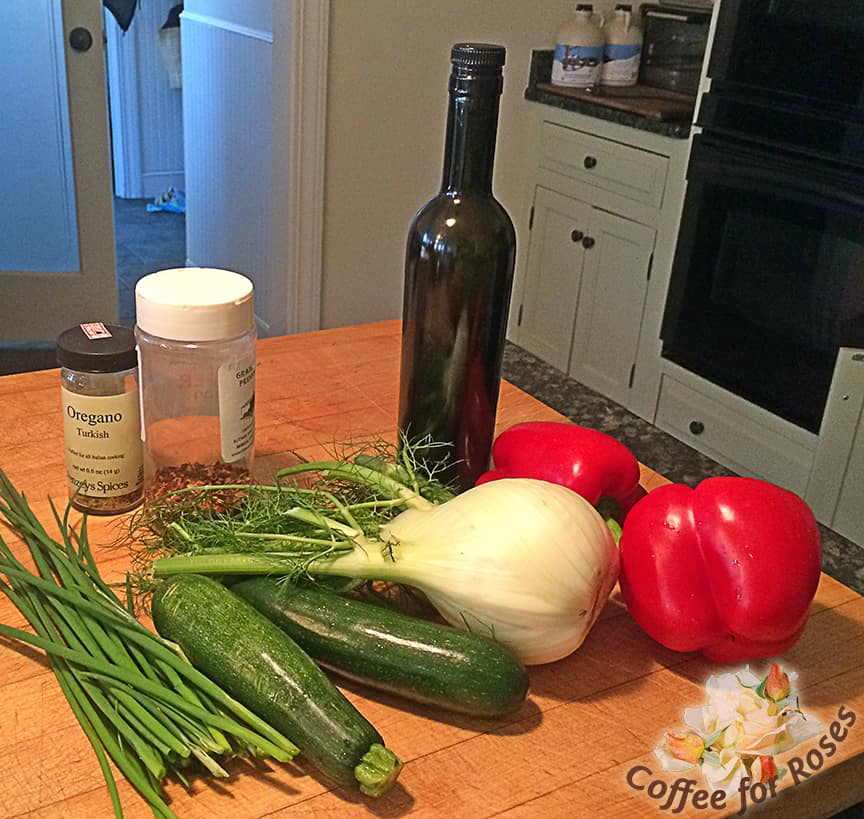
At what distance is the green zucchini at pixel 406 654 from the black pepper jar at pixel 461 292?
0.26m

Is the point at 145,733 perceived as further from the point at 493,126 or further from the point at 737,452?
the point at 737,452

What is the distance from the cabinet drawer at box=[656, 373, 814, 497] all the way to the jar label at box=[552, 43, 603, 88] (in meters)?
0.95

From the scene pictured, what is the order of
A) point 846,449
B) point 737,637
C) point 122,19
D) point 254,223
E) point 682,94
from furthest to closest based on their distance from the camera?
point 122,19 → point 254,223 → point 682,94 → point 846,449 → point 737,637

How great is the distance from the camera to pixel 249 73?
3000 mm

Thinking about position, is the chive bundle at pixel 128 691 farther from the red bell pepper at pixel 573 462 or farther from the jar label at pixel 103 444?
the red bell pepper at pixel 573 462

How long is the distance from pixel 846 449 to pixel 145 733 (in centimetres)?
192

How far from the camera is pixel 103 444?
0.89 meters

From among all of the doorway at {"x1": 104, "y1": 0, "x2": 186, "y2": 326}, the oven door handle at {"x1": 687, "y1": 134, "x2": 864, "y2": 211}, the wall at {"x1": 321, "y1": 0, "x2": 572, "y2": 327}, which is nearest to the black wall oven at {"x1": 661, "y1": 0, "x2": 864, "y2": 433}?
the oven door handle at {"x1": 687, "y1": 134, "x2": 864, "y2": 211}

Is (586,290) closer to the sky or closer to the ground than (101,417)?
closer to the ground

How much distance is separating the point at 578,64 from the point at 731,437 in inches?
48.1

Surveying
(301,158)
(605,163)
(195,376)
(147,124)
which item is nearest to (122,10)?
(147,124)

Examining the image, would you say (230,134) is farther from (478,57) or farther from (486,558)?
(486,558)

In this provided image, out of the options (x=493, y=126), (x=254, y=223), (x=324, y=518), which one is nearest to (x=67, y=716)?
(x=324, y=518)

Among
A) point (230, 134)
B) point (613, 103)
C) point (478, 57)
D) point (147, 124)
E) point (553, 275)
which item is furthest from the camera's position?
point (147, 124)
